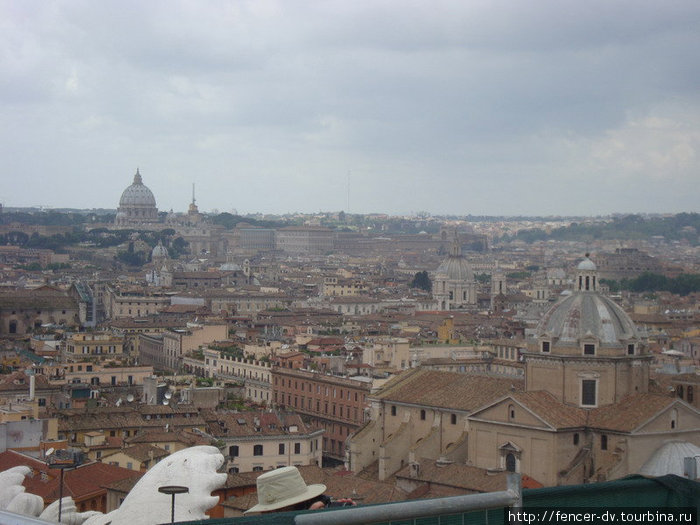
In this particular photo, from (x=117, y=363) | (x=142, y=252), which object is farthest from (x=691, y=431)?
(x=142, y=252)

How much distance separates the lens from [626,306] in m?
76.8

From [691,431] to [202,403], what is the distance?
12.7 metres

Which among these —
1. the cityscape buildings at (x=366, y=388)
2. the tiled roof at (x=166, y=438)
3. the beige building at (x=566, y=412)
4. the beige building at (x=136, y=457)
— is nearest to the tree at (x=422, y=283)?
the cityscape buildings at (x=366, y=388)

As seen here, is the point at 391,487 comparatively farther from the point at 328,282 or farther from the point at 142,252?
the point at 142,252

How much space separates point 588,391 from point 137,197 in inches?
6536

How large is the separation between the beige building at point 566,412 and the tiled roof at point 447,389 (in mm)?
36

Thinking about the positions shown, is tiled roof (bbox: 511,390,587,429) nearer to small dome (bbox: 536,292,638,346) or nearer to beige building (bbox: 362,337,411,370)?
small dome (bbox: 536,292,638,346)

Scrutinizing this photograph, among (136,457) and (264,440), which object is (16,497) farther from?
(264,440)

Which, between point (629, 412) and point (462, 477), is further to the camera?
point (629, 412)

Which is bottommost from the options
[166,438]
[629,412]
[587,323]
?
[166,438]

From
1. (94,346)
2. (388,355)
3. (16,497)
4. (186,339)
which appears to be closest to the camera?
(16,497)

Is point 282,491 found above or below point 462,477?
above

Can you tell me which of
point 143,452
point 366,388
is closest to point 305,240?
point 366,388

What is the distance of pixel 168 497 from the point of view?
6.52m
